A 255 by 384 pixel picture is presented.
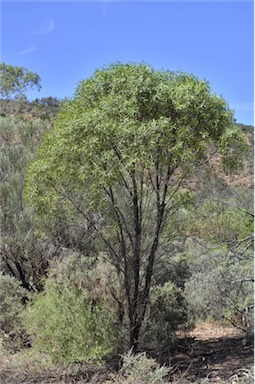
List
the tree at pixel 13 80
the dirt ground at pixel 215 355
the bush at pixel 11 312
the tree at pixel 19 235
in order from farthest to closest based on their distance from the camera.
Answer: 1. the tree at pixel 13 80
2. the tree at pixel 19 235
3. the bush at pixel 11 312
4. the dirt ground at pixel 215 355

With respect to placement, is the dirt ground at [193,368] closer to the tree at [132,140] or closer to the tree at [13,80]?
the tree at [132,140]

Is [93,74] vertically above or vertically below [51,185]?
above

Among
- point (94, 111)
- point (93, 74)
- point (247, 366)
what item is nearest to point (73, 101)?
point (93, 74)

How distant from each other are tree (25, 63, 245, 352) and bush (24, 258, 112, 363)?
0.57 metres

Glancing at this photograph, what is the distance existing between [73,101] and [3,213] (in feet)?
16.1

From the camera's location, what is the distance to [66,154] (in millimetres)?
7066

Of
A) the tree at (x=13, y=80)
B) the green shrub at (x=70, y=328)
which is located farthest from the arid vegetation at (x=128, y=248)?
the tree at (x=13, y=80)

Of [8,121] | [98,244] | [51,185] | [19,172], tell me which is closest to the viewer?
[51,185]

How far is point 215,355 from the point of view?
8914 millimetres

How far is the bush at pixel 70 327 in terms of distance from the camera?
7.83m

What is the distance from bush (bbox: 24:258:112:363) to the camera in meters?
7.83

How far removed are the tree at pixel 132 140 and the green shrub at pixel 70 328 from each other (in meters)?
0.57

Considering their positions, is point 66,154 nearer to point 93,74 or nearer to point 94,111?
point 94,111

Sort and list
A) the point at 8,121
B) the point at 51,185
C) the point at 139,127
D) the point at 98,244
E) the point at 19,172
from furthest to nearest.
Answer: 1. the point at 8,121
2. the point at 19,172
3. the point at 98,244
4. the point at 51,185
5. the point at 139,127
